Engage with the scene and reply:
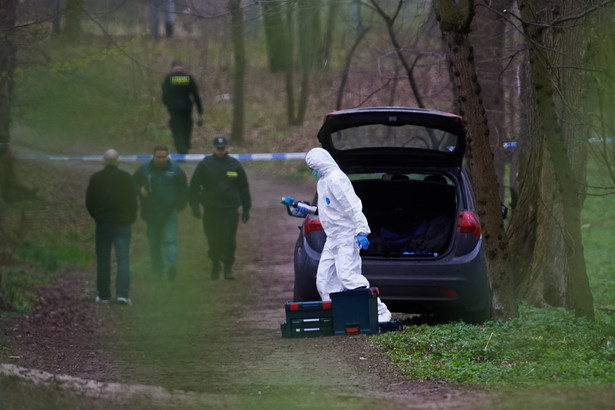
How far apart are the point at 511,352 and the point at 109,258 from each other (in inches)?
238

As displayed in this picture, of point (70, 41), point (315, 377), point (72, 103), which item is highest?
point (70, 41)

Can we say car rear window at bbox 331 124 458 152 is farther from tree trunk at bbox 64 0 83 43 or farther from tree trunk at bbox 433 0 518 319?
tree trunk at bbox 64 0 83 43

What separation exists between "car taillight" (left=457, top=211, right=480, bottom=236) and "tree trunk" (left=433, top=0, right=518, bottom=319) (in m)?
0.38

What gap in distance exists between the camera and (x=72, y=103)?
11547 millimetres

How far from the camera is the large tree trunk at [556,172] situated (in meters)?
8.68

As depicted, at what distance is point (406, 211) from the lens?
10148mm

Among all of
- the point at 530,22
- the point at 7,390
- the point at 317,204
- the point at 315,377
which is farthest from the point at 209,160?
the point at 7,390

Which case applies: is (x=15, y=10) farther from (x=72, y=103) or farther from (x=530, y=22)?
(x=530, y=22)

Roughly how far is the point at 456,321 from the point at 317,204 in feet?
5.64

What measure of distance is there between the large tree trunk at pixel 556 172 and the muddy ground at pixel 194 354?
2.26m

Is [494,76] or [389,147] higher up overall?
[494,76]

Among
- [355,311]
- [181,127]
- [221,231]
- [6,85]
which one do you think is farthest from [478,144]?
[181,127]

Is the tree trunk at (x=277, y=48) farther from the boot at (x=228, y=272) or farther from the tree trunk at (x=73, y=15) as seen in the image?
the tree trunk at (x=73, y=15)

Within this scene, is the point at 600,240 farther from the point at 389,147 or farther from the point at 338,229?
the point at 338,229
